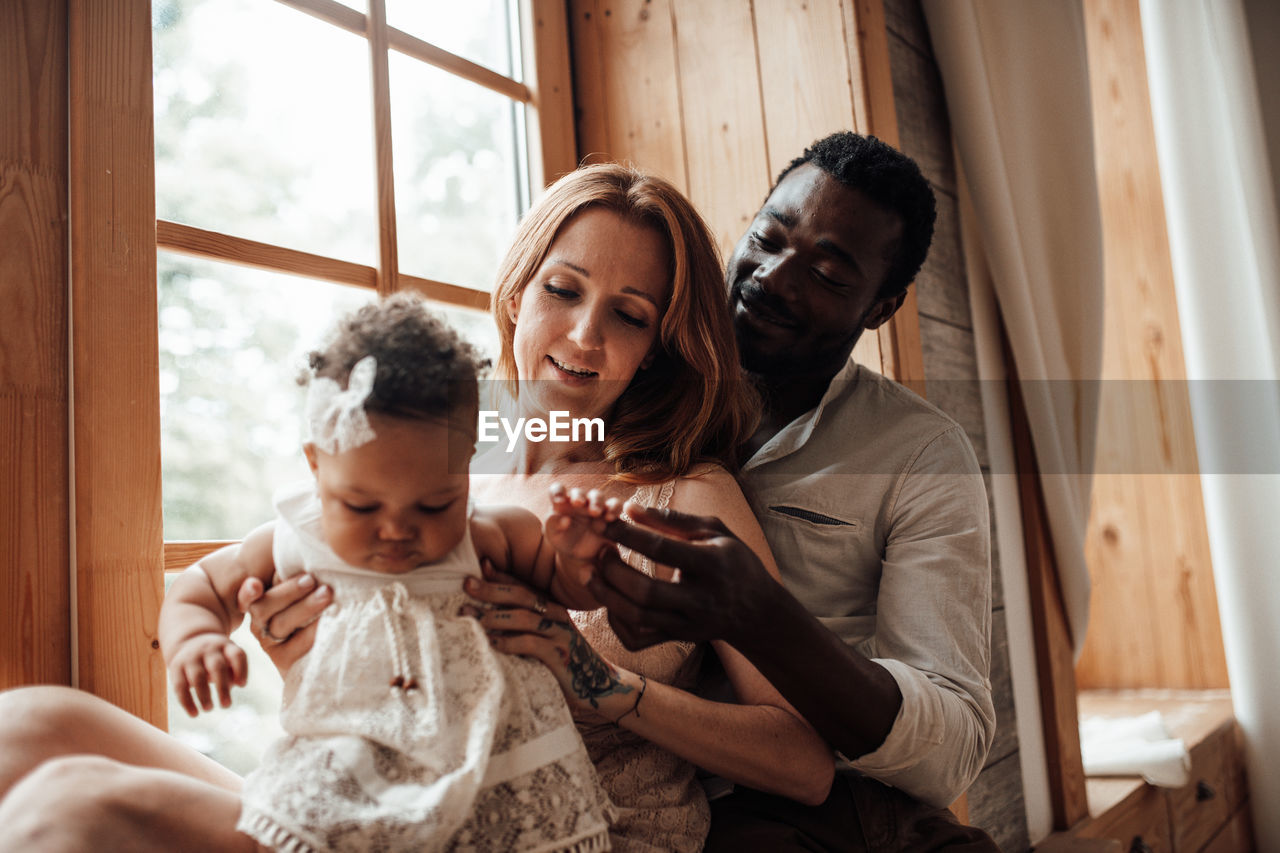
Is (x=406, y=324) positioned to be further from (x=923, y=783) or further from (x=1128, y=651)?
(x=1128, y=651)

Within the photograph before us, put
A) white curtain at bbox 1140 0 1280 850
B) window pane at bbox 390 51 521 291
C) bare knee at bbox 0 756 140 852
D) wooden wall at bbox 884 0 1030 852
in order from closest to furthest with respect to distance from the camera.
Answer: bare knee at bbox 0 756 140 852
window pane at bbox 390 51 521 291
wooden wall at bbox 884 0 1030 852
white curtain at bbox 1140 0 1280 850

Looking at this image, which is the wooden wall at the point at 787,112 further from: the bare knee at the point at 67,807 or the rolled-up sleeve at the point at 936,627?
the bare knee at the point at 67,807

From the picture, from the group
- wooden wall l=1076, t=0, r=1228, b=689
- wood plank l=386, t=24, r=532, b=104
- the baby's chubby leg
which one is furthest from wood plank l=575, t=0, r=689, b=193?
wooden wall l=1076, t=0, r=1228, b=689

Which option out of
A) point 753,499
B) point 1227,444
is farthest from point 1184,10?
point 753,499

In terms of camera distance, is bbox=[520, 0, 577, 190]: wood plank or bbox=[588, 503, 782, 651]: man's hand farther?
bbox=[520, 0, 577, 190]: wood plank

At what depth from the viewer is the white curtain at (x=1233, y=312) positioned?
221cm

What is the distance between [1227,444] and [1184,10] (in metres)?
1.06

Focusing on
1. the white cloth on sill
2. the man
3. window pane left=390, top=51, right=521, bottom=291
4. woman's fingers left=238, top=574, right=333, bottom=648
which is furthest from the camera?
the white cloth on sill

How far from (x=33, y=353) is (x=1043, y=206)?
175cm

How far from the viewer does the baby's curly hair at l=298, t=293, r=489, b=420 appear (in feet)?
1.95

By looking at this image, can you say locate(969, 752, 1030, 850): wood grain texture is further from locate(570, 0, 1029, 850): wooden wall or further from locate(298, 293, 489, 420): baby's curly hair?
locate(298, 293, 489, 420): baby's curly hair

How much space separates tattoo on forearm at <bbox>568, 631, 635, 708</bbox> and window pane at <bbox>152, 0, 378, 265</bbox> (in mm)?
643

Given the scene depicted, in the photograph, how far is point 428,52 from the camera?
1461 millimetres

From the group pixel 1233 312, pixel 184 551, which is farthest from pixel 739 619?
pixel 1233 312
